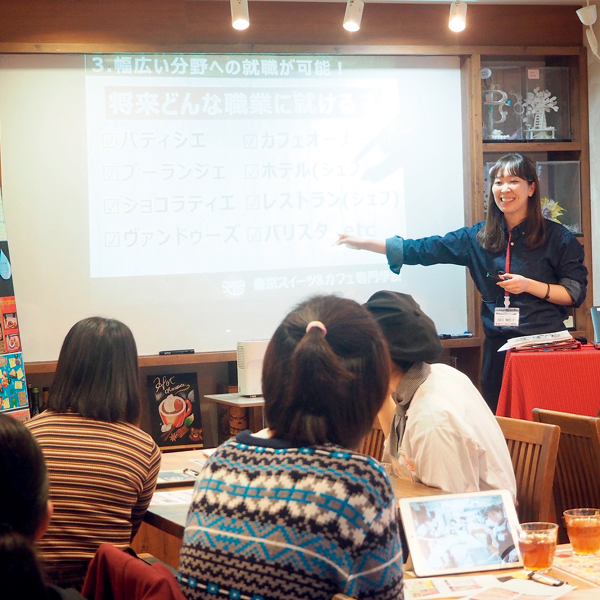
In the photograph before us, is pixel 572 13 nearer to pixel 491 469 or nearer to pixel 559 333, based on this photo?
pixel 559 333

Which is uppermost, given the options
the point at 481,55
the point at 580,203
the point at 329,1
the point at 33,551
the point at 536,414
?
Result: the point at 329,1

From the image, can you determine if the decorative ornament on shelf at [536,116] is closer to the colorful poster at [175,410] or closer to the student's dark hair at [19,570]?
the colorful poster at [175,410]

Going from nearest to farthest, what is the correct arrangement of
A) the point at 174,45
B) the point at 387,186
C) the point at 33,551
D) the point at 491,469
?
the point at 33,551 < the point at 491,469 < the point at 174,45 < the point at 387,186

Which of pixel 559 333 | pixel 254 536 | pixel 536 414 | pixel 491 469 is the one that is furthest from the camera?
pixel 559 333

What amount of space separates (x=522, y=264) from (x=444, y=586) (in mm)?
2718

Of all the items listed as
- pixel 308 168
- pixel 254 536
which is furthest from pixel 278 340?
pixel 308 168

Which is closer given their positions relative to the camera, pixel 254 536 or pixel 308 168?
pixel 254 536

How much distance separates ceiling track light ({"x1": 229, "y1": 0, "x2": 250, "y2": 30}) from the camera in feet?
13.3

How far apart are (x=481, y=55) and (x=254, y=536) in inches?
160

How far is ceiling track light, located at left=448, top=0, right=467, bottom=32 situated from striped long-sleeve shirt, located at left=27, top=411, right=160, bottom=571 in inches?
123

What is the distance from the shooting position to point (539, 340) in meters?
3.59

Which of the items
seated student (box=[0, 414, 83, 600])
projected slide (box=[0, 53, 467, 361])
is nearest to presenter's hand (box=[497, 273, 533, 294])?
projected slide (box=[0, 53, 467, 361])

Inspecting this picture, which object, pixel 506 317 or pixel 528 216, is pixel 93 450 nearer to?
pixel 506 317

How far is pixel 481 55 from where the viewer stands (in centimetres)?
471
